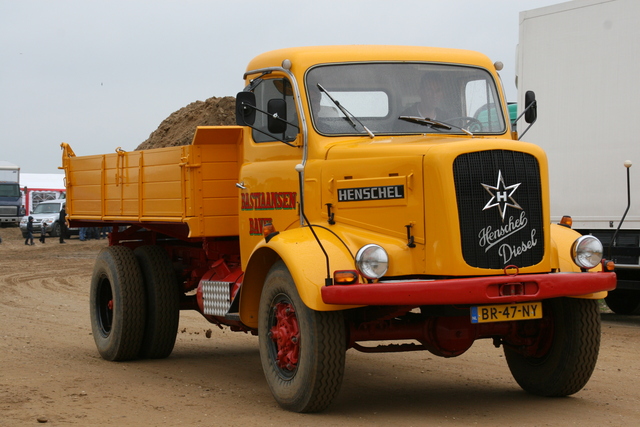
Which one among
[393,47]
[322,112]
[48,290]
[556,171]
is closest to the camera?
[322,112]

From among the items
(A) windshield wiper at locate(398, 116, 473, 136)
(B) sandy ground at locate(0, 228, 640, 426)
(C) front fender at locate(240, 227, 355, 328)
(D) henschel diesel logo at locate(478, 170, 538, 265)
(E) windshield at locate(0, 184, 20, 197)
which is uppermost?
(A) windshield wiper at locate(398, 116, 473, 136)

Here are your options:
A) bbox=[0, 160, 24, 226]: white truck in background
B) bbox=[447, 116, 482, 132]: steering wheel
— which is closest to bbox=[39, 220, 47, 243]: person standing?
bbox=[0, 160, 24, 226]: white truck in background

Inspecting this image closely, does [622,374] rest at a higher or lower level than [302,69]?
lower

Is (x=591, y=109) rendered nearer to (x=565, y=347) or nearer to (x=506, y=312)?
(x=565, y=347)

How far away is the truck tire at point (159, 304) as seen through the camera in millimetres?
10000

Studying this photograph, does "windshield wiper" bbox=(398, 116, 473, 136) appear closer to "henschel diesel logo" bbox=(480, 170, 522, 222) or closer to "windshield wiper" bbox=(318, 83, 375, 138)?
"windshield wiper" bbox=(318, 83, 375, 138)

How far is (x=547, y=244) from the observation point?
7.02 m

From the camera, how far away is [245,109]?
7.64 metres

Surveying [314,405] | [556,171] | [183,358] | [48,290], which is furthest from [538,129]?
[48,290]

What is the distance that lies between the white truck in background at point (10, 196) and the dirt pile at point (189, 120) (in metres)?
29.9

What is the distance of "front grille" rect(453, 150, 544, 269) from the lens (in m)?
6.73

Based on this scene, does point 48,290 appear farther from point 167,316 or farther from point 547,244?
point 547,244

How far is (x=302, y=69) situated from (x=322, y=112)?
0.41 meters

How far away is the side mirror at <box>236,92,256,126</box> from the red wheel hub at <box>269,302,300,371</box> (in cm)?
145
